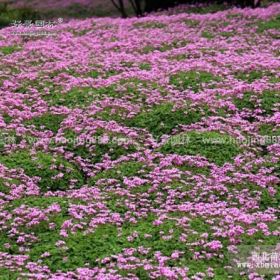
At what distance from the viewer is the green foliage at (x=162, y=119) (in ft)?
48.7

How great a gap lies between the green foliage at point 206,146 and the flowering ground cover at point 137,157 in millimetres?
26

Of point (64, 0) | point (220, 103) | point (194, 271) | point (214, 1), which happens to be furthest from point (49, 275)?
point (64, 0)

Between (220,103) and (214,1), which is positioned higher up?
(214,1)

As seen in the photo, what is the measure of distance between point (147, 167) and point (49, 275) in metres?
4.04

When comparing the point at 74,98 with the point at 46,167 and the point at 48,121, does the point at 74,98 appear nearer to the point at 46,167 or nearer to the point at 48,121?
the point at 48,121

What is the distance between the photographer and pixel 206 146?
13594mm

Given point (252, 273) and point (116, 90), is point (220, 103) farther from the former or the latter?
point (252, 273)

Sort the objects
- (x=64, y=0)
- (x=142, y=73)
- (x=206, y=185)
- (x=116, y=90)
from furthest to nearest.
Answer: (x=64, y=0) < (x=142, y=73) < (x=116, y=90) < (x=206, y=185)

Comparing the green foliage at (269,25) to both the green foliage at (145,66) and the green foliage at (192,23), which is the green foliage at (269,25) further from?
the green foliage at (145,66)

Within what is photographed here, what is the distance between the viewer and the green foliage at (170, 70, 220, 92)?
17288mm

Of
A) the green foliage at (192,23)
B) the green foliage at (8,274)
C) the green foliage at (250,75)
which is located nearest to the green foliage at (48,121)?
the green foliage at (250,75)

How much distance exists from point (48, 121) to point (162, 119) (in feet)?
8.77

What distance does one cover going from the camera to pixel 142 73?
18188 millimetres

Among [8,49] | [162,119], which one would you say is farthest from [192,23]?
[162,119]
